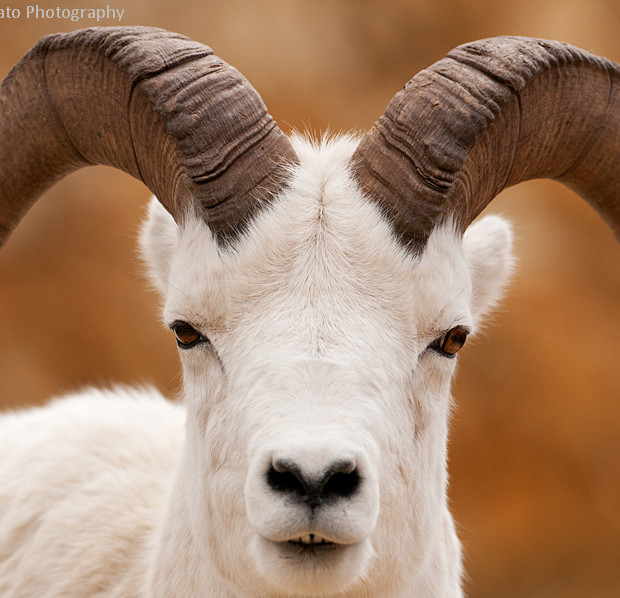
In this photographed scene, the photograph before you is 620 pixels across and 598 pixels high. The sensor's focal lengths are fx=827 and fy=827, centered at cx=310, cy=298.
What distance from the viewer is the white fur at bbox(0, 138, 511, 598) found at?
2.44 m

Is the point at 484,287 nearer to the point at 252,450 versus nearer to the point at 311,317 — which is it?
the point at 311,317

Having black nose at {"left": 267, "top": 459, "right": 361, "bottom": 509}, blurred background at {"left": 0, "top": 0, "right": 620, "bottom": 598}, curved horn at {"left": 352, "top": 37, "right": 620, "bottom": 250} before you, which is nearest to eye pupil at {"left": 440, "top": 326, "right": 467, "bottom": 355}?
curved horn at {"left": 352, "top": 37, "right": 620, "bottom": 250}

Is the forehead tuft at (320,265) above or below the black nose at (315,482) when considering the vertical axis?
above

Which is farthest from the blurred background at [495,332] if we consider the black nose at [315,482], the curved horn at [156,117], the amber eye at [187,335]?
the black nose at [315,482]

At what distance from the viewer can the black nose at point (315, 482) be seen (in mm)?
2244

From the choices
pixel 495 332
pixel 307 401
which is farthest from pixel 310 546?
pixel 495 332

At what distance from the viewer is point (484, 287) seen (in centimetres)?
378

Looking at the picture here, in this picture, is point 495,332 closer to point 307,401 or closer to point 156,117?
point 156,117

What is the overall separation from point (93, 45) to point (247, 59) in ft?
20.3

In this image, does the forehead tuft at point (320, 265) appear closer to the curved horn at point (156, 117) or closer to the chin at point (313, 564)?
the curved horn at point (156, 117)

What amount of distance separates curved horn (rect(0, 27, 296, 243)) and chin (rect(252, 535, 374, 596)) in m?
1.11

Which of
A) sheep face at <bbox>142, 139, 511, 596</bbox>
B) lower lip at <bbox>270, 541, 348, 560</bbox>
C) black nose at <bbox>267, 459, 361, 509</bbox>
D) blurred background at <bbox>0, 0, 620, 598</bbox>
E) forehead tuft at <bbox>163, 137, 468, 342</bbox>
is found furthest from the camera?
blurred background at <bbox>0, 0, 620, 598</bbox>

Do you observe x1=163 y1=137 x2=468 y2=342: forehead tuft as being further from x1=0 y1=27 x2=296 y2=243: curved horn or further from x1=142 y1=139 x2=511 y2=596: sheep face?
x1=0 y1=27 x2=296 y2=243: curved horn

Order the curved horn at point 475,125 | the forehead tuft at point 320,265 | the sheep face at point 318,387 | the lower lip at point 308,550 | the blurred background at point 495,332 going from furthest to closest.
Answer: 1. the blurred background at point 495,332
2. the curved horn at point 475,125
3. the forehead tuft at point 320,265
4. the lower lip at point 308,550
5. the sheep face at point 318,387
